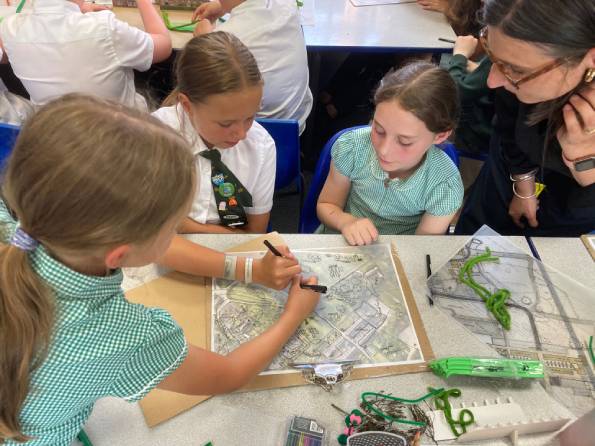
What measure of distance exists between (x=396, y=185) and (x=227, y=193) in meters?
0.50

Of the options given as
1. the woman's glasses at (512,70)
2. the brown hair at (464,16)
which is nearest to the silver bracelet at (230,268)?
the woman's glasses at (512,70)

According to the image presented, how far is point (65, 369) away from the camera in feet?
1.89

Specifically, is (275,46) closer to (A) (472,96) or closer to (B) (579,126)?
(A) (472,96)

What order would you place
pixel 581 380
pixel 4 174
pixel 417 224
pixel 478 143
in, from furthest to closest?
pixel 478 143
pixel 417 224
pixel 581 380
pixel 4 174

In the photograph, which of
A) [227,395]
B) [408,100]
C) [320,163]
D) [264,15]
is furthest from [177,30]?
[227,395]

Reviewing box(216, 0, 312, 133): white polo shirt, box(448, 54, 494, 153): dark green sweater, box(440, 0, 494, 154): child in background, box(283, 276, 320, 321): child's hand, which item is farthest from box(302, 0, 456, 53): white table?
box(283, 276, 320, 321): child's hand

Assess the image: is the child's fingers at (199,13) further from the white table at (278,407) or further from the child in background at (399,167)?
the white table at (278,407)

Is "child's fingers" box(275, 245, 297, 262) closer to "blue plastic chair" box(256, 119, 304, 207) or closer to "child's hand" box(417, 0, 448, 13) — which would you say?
"blue plastic chair" box(256, 119, 304, 207)

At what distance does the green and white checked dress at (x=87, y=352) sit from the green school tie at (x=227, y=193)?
606 mm

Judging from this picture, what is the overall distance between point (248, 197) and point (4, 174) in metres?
0.77

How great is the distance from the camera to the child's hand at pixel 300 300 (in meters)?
0.91

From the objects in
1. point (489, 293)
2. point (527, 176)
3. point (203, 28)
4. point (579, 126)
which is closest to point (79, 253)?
point (489, 293)

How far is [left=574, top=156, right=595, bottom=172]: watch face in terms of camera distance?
1088 mm

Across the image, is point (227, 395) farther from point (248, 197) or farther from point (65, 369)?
point (248, 197)
